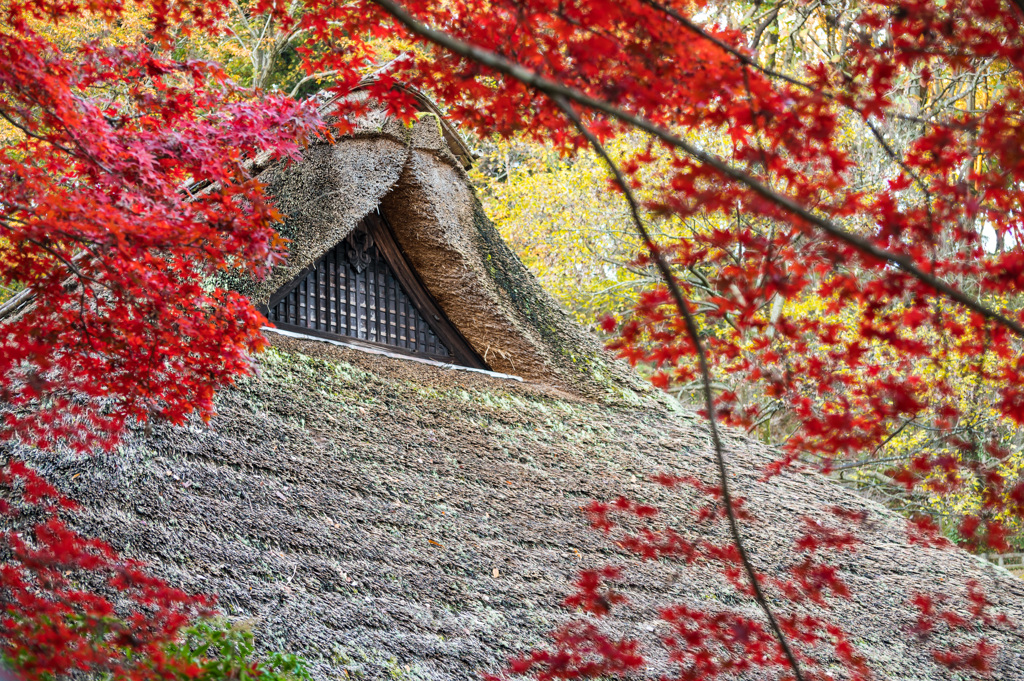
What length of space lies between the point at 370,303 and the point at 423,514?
2278 millimetres

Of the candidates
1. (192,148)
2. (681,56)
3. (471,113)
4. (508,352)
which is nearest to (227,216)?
(192,148)

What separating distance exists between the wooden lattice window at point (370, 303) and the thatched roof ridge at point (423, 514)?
40 cm

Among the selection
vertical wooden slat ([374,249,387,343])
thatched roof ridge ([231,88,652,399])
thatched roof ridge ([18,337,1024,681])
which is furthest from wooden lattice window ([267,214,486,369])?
thatched roof ridge ([18,337,1024,681])

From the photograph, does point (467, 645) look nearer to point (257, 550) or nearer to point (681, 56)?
point (257, 550)

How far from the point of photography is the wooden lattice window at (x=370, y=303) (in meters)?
6.18

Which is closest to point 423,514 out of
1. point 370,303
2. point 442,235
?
point 370,303

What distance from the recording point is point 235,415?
482 centimetres

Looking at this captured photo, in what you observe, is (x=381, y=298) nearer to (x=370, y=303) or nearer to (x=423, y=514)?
(x=370, y=303)

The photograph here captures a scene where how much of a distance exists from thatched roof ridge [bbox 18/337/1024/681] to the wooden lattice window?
0.40 m

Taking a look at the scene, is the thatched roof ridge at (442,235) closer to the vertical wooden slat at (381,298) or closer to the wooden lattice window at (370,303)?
the wooden lattice window at (370,303)

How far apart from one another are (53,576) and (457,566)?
198cm

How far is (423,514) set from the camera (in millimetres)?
4793

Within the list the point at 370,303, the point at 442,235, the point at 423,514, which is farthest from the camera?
the point at 442,235

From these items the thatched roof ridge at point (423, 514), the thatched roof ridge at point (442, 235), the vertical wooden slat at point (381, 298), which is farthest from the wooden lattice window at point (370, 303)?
the thatched roof ridge at point (423, 514)
